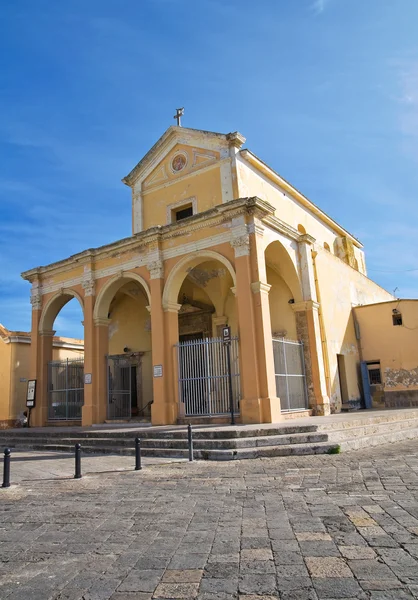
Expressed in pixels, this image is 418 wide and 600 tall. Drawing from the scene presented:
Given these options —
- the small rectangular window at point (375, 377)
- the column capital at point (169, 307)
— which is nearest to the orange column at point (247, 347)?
the column capital at point (169, 307)

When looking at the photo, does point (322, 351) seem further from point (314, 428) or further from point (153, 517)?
point (153, 517)

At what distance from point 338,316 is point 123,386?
8.77m

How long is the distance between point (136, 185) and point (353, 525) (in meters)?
15.7

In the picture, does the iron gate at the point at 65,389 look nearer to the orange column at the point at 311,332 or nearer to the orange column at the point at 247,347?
the orange column at the point at 247,347

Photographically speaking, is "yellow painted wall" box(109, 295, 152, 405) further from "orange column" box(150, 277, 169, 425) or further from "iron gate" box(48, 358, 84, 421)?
"orange column" box(150, 277, 169, 425)

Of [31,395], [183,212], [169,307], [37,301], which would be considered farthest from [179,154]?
[31,395]

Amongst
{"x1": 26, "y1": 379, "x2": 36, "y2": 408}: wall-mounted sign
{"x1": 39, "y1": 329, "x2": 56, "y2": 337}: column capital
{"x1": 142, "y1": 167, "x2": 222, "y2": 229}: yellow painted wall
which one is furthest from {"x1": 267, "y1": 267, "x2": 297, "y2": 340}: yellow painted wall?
{"x1": 26, "y1": 379, "x2": 36, "y2": 408}: wall-mounted sign

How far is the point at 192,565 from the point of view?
350 centimetres

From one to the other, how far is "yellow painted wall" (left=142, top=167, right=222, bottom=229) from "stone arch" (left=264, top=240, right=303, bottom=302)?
2.34 m

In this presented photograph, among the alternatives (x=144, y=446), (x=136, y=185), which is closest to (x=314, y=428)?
(x=144, y=446)

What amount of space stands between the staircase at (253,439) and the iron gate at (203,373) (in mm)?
2903

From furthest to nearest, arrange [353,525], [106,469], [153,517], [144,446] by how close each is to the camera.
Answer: [144,446]
[106,469]
[153,517]
[353,525]

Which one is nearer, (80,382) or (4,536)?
(4,536)

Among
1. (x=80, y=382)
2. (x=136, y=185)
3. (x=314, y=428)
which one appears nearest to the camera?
(x=314, y=428)
